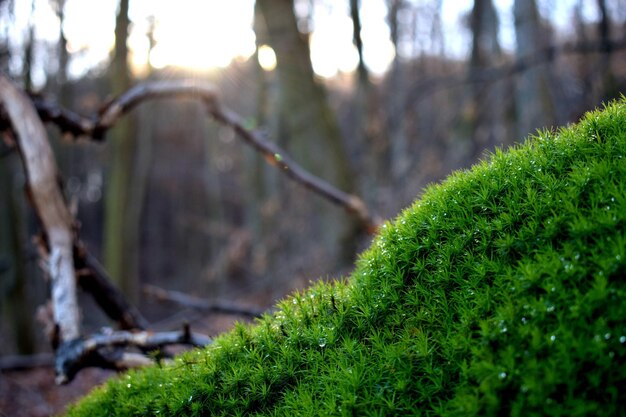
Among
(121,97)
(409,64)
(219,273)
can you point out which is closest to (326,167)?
(121,97)

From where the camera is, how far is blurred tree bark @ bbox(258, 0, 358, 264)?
318 inches

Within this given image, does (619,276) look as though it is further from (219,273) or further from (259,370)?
(219,273)

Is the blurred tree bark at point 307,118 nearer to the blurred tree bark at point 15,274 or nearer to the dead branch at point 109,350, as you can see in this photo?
the dead branch at point 109,350

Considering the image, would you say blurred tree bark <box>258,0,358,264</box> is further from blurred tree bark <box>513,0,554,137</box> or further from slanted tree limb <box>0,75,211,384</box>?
slanted tree limb <box>0,75,211,384</box>

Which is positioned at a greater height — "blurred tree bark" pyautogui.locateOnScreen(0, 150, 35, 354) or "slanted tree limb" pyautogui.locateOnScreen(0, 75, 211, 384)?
"slanted tree limb" pyautogui.locateOnScreen(0, 75, 211, 384)

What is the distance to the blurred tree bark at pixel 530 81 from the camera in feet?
28.8

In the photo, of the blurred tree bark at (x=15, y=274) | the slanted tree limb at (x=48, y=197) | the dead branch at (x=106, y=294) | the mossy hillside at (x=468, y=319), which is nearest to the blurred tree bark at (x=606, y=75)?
the mossy hillside at (x=468, y=319)

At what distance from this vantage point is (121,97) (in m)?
5.19

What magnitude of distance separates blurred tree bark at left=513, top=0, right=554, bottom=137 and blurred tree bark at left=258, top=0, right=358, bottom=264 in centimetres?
312

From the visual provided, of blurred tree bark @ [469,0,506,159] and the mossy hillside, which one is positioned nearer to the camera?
the mossy hillside

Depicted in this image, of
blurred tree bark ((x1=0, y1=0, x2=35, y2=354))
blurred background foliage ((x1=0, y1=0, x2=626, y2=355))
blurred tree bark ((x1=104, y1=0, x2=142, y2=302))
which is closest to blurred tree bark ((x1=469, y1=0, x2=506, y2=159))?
blurred background foliage ((x1=0, y1=0, x2=626, y2=355))

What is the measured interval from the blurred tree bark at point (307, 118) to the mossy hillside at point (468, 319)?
5.45m

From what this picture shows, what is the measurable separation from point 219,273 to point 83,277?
15.1 m

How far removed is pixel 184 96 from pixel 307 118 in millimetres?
2858
